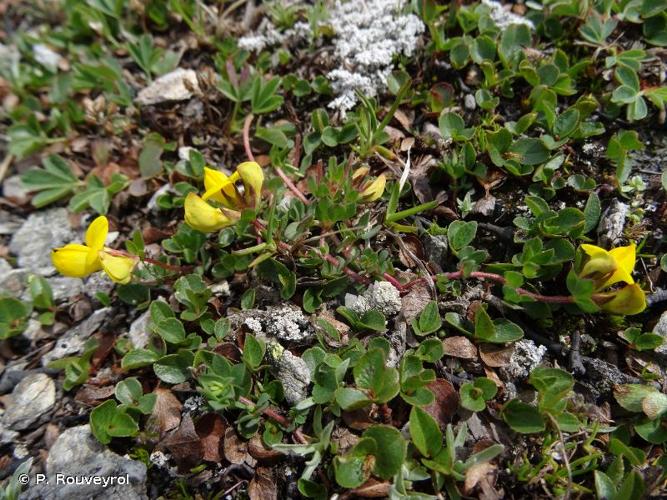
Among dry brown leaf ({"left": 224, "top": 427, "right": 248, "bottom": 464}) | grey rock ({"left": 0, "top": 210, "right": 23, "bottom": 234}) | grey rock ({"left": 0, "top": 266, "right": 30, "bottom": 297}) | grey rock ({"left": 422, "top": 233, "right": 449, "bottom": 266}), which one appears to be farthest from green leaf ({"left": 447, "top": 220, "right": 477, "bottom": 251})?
grey rock ({"left": 0, "top": 210, "right": 23, "bottom": 234})

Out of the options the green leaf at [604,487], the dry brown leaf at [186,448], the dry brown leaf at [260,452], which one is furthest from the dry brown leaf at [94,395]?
the green leaf at [604,487]

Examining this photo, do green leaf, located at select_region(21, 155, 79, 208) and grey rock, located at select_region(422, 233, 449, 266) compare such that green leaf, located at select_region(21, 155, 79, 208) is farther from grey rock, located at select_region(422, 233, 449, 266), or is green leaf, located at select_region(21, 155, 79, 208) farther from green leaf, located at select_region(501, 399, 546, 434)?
green leaf, located at select_region(501, 399, 546, 434)

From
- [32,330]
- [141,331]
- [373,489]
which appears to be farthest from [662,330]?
[32,330]

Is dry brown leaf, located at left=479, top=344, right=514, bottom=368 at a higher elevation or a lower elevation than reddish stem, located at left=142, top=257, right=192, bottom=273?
lower

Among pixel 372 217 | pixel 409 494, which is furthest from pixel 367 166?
pixel 409 494

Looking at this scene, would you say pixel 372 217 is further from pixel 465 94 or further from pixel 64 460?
pixel 64 460

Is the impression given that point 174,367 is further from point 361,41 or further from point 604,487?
point 361,41

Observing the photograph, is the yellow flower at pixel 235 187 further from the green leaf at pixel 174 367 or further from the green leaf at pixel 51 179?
the green leaf at pixel 51 179
